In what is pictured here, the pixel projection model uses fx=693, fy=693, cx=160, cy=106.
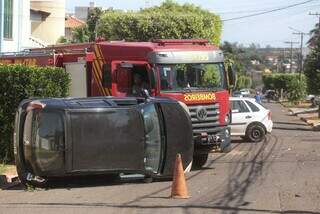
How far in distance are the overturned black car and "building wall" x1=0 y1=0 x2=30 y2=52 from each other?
26886mm

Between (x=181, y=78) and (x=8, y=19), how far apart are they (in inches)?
1020

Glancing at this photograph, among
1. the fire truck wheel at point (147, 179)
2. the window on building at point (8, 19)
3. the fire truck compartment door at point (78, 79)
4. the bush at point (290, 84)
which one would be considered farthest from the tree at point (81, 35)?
the fire truck wheel at point (147, 179)

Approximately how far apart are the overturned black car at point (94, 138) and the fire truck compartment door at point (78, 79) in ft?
14.8

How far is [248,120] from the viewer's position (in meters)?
25.1

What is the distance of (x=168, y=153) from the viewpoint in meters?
14.1

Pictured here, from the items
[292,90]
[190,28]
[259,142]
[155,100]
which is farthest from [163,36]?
[292,90]

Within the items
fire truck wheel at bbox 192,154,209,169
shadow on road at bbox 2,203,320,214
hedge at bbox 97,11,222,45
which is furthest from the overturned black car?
hedge at bbox 97,11,222,45

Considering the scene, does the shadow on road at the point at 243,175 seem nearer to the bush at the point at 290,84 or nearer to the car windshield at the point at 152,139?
the car windshield at the point at 152,139

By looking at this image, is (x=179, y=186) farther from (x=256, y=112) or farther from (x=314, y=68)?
(x=314, y=68)

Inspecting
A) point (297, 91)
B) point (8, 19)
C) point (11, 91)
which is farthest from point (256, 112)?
point (297, 91)

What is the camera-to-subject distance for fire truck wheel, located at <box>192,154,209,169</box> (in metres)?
17.0

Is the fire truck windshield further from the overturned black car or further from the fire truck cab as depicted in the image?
the overturned black car

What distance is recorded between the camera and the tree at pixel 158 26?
105ft

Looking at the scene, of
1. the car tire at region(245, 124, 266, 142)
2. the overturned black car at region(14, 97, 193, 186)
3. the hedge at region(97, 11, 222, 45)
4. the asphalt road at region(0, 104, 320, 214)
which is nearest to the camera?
the asphalt road at region(0, 104, 320, 214)
